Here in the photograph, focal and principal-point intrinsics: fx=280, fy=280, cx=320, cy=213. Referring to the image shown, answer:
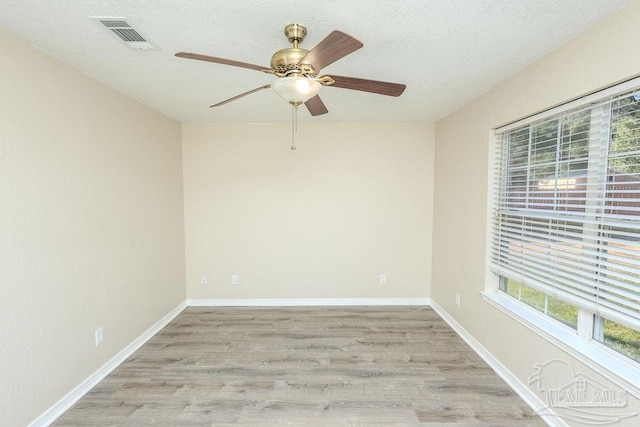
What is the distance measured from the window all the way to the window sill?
35 millimetres

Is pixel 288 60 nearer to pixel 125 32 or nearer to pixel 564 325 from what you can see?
pixel 125 32

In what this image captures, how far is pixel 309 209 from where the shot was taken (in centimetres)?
368

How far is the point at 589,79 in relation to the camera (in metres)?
1.57

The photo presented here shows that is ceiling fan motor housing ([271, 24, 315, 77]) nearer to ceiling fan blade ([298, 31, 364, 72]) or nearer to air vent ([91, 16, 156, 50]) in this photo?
ceiling fan blade ([298, 31, 364, 72])

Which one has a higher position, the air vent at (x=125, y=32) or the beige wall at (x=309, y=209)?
the air vent at (x=125, y=32)

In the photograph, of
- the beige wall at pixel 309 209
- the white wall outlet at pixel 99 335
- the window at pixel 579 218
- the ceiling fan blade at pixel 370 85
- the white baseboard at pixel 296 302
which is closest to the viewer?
the window at pixel 579 218

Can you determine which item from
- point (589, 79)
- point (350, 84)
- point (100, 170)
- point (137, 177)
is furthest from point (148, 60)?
point (589, 79)

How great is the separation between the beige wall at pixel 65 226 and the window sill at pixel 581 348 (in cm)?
327

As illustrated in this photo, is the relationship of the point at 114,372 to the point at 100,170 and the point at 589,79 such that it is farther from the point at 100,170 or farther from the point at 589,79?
the point at 589,79

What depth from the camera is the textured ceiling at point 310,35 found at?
1.38 metres

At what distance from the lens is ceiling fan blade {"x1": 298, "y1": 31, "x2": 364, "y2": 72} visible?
3.84 ft

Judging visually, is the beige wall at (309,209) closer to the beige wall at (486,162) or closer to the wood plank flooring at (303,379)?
the beige wall at (486,162)

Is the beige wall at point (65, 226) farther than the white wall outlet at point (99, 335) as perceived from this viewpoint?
No

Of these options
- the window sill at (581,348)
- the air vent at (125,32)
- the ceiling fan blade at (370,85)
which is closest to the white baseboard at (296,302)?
the window sill at (581,348)
